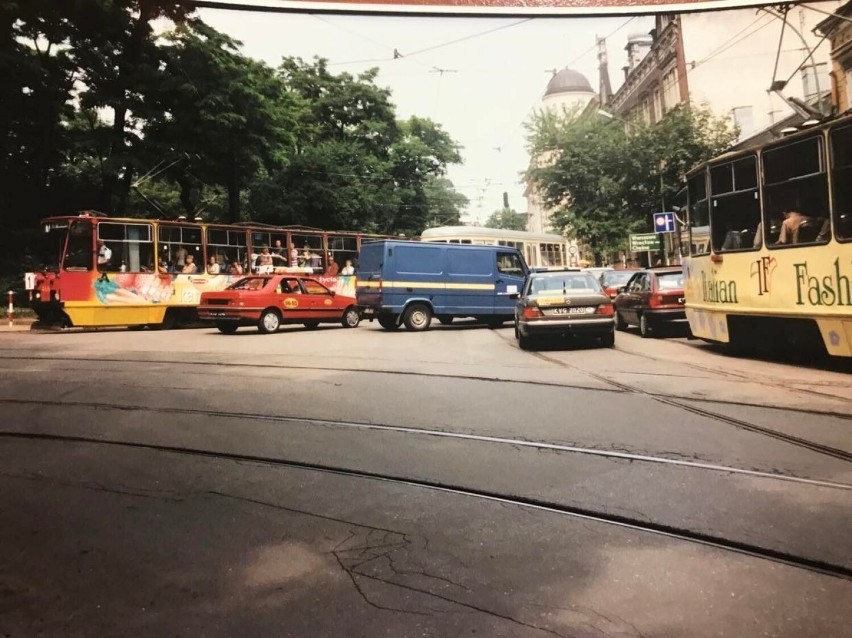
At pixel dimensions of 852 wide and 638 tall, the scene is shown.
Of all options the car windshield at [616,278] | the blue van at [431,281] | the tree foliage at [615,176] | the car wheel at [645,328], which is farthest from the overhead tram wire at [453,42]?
the tree foliage at [615,176]

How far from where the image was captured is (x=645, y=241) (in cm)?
2217

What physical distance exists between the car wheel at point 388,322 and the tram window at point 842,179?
33.4 ft

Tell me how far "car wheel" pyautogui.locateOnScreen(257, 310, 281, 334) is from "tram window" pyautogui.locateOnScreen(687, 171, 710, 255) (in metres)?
9.71

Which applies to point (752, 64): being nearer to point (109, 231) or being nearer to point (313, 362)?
point (313, 362)

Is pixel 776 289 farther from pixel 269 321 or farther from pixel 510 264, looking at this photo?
pixel 269 321

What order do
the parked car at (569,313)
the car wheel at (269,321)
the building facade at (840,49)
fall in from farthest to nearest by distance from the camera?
the car wheel at (269,321) → the parked car at (569,313) → the building facade at (840,49)

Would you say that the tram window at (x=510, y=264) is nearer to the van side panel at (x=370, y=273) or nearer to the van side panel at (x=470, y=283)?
the van side panel at (x=470, y=283)

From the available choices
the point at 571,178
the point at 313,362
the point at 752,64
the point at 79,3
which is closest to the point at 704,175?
the point at 752,64

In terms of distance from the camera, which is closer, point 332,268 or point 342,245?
point 342,245

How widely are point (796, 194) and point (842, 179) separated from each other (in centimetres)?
75

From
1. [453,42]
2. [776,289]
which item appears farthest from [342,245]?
[776,289]

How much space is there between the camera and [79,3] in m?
6.69

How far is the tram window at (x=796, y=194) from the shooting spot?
312 inches

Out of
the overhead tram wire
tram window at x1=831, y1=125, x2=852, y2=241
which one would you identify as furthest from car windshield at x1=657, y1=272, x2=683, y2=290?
the overhead tram wire
